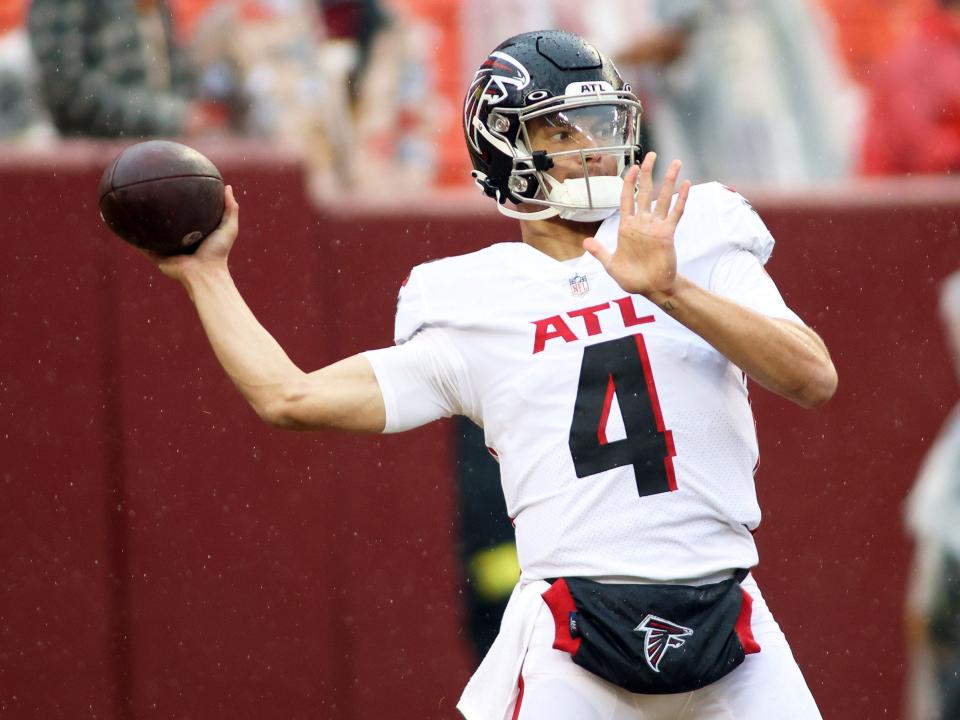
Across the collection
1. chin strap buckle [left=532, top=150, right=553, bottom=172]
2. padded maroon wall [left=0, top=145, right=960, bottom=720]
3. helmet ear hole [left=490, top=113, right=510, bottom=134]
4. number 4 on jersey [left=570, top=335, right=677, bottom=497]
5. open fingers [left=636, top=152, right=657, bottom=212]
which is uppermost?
helmet ear hole [left=490, top=113, right=510, bottom=134]

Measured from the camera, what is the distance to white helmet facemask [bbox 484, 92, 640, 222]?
2.94 meters

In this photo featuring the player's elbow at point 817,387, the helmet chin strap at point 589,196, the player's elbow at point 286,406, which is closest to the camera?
the player's elbow at point 817,387

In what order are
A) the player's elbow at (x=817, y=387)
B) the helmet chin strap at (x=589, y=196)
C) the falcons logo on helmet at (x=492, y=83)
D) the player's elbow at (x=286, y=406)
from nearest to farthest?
the player's elbow at (x=817, y=387) < the player's elbow at (x=286, y=406) < the helmet chin strap at (x=589, y=196) < the falcons logo on helmet at (x=492, y=83)

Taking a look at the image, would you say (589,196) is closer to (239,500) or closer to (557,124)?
(557,124)

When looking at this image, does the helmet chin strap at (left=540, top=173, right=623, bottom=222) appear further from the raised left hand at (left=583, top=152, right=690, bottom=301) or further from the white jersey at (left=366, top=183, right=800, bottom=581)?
the raised left hand at (left=583, top=152, right=690, bottom=301)

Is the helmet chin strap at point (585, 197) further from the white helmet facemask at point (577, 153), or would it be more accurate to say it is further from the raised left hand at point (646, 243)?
the raised left hand at point (646, 243)

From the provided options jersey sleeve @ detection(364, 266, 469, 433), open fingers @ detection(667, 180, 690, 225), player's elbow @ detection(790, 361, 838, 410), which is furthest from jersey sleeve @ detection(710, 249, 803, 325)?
jersey sleeve @ detection(364, 266, 469, 433)

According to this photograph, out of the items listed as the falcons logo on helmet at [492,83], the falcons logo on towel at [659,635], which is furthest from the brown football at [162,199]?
the falcons logo on towel at [659,635]

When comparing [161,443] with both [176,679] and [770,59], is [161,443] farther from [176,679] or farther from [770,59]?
[770,59]

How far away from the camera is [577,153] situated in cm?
298

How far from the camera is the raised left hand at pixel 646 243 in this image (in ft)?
8.47

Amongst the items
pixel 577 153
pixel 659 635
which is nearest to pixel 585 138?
pixel 577 153

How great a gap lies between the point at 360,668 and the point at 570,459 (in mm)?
1931

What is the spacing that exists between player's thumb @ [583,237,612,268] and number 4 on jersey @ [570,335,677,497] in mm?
216
